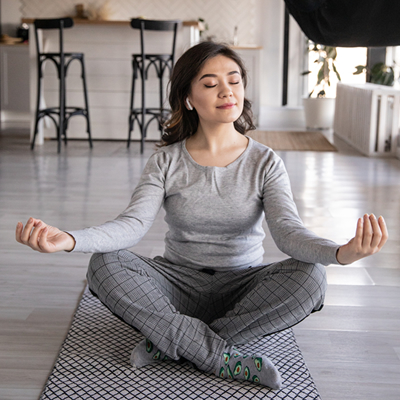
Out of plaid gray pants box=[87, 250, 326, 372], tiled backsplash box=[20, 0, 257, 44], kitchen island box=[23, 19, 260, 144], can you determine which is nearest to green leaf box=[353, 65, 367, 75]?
tiled backsplash box=[20, 0, 257, 44]

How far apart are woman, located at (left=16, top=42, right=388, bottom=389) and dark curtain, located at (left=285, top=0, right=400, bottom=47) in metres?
0.23

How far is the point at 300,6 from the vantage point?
1.54 m

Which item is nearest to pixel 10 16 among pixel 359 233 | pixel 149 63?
pixel 149 63

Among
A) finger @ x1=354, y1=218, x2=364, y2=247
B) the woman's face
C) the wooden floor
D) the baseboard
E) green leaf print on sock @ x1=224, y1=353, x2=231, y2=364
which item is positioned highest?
the woman's face

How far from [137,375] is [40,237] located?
44 cm

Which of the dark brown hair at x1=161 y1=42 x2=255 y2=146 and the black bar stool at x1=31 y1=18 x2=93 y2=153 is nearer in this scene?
the dark brown hair at x1=161 y1=42 x2=255 y2=146

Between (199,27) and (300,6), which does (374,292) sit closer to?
(300,6)

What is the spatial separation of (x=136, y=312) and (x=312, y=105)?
6.27m

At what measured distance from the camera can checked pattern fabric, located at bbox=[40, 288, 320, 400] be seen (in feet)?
4.43

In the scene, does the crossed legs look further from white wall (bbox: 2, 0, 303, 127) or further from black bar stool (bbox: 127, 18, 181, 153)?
white wall (bbox: 2, 0, 303, 127)

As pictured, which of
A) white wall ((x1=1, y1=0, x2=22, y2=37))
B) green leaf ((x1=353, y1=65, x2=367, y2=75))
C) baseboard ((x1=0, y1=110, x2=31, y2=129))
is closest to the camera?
green leaf ((x1=353, y1=65, x2=367, y2=75))

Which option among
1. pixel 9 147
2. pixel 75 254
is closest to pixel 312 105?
pixel 9 147

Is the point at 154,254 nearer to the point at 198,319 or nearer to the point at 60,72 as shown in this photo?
the point at 198,319

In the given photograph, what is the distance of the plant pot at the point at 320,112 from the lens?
23.9 ft
